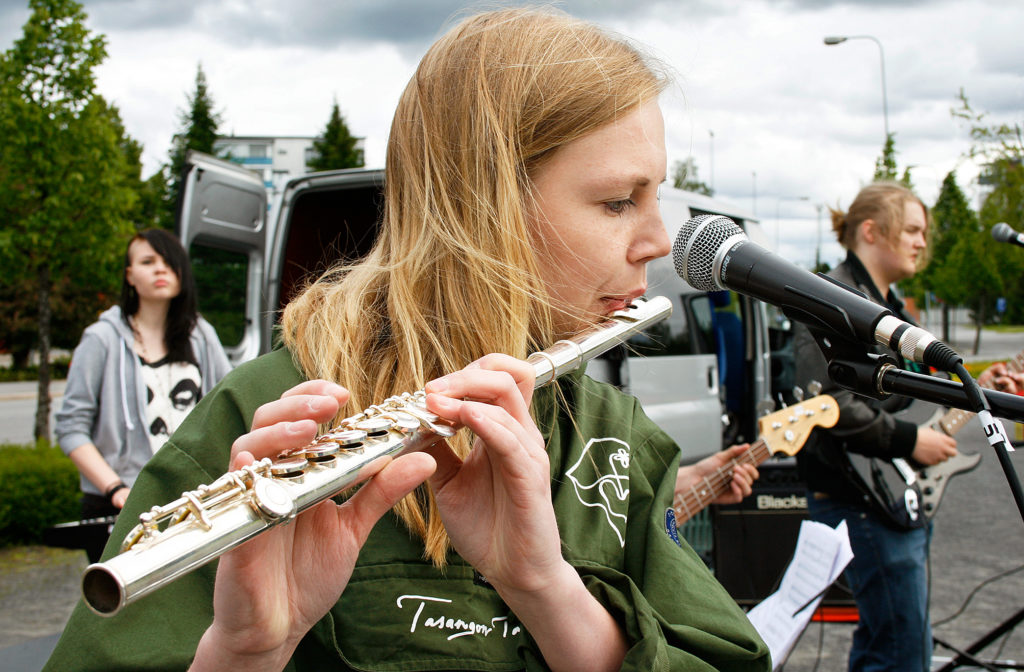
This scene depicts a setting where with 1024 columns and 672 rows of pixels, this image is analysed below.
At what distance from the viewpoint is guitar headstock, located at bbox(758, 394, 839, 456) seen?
112 inches

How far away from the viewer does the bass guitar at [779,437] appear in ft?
9.28

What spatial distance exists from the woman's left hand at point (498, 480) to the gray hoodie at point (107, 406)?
8.14ft

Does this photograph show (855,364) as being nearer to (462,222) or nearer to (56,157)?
(462,222)

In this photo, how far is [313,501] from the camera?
792 mm

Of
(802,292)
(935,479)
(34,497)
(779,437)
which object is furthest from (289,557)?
(34,497)

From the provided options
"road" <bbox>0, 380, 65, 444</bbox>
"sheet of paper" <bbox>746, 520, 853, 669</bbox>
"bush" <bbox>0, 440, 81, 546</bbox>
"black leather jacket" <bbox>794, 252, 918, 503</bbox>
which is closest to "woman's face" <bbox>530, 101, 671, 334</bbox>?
"sheet of paper" <bbox>746, 520, 853, 669</bbox>

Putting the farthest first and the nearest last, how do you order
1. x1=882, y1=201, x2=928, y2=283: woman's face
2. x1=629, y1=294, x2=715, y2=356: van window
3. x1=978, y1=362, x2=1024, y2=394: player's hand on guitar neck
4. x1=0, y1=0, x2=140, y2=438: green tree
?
x1=0, y1=0, x2=140, y2=438: green tree
x1=629, y1=294, x2=715, y2=356: van window
x1=882, y1=201, x2=928, y2=283: woman's face
x1=978, y1=362, x2=1024, y2=394: player's hand on guitar neck

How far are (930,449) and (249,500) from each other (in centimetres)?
284

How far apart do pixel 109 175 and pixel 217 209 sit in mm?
4918

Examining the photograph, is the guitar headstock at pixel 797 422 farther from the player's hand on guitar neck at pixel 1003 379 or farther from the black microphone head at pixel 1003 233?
the black microphone head at pixel 1003 233

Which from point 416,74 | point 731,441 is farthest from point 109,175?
point 416,74

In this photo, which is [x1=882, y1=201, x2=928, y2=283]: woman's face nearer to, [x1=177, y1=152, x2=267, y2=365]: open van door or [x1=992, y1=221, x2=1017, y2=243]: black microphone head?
[x1=992, y1=221, x2=1017, y2=243]: black microphone head

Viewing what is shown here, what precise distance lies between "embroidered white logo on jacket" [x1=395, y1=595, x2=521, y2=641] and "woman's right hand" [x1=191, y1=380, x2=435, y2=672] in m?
0.17

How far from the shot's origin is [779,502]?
4.05 meters
